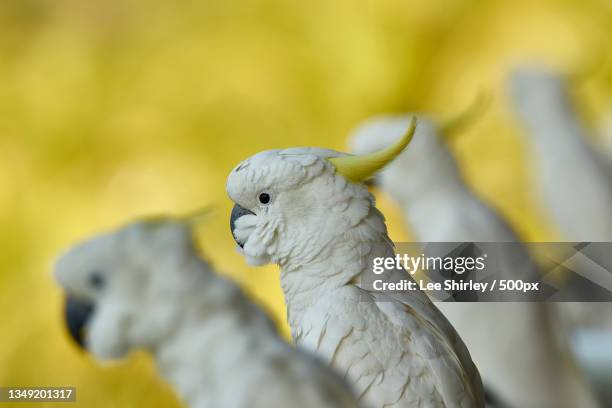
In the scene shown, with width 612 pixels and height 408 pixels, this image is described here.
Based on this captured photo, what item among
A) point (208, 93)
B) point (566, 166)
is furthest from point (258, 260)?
point (208, 93)

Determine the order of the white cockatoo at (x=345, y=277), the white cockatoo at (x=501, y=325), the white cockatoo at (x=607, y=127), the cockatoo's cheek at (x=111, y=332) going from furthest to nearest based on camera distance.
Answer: the white cockatoo at (x=607, y=127) < the white cockatoo at (x=501, y=325) < the cockatoo's cheek at (x=111, y=332) < the white cockatoo at (x=345, y=277)

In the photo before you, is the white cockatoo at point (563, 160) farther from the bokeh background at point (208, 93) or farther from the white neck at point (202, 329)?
the white neck at point (202, 329)

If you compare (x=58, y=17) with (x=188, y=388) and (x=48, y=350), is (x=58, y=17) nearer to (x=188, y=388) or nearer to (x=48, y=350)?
(x=48, y=350)

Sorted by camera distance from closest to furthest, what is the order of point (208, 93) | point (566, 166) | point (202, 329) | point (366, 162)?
point (366, 162), point (202, 329), point (566, 166), point (208, 93)

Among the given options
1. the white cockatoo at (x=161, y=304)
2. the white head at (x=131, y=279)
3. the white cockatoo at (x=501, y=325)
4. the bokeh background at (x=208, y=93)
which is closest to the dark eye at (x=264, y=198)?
the white cockatoo at (x=161, y=304)

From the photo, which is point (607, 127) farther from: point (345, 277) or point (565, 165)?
point (345, 277)

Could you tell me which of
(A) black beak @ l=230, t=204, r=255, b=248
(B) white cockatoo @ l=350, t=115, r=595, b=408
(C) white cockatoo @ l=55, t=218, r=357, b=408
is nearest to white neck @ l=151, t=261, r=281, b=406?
(C) white cockatoo @ l=55, t=218, r=357, b=408
